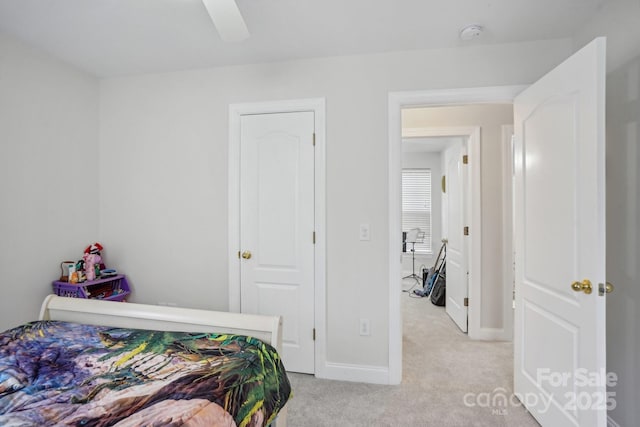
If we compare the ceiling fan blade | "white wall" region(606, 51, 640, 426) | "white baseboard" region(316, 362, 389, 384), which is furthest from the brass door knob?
the ceiling fan blade

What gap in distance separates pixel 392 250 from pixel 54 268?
2601 mm

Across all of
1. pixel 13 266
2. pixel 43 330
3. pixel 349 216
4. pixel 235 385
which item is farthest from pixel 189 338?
pixel 13 266

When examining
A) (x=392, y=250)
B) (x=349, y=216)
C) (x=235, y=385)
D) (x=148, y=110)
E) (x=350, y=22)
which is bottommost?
(x=235, y=385)

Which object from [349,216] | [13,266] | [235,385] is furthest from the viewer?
[349,216]

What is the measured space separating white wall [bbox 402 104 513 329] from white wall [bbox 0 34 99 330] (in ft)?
11.6

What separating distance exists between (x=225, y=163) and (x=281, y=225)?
696 mm

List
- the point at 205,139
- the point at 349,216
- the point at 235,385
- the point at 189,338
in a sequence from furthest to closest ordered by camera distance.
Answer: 1. the point at 205,139
2. the point at 349,216
3. the point at 189,338
4. the point at 235,385

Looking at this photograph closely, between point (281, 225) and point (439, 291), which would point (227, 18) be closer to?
point (281, 225)

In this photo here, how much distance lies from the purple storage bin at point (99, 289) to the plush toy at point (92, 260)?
0.25ft

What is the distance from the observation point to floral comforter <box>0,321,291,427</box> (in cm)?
99

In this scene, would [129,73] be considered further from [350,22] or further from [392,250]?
[392,250]

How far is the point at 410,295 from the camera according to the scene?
4.86 meters

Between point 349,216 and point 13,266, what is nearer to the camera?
point 13,266

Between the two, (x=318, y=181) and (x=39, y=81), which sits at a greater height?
(x=39, y=81)
